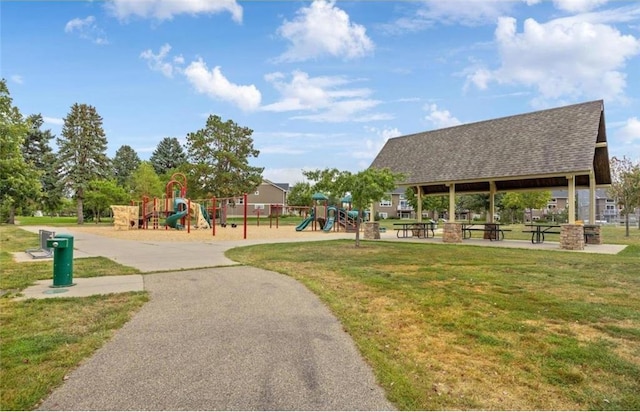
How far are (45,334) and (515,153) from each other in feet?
57.3

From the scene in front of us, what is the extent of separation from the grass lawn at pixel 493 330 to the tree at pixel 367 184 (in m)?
5.00

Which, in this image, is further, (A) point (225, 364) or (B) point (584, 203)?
(B) point (584, 203)

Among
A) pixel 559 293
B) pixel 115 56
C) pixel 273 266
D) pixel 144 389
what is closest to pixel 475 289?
pixel 559 293

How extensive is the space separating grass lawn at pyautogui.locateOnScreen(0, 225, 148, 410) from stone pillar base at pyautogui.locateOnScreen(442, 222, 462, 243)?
14074 mm

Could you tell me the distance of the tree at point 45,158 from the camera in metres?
40.5

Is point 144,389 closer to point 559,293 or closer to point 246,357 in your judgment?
point 246,357

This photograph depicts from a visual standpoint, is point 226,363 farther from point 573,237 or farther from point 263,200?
point 263,200

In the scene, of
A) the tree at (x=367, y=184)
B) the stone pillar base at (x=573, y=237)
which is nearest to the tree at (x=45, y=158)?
the tree at (x=367, y=184)

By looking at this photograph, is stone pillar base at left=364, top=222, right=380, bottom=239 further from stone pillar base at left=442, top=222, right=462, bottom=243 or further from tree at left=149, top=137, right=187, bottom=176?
tree at left=149, top=137, right=187, bottom=176

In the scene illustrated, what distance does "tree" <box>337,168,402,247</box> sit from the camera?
1420 cm

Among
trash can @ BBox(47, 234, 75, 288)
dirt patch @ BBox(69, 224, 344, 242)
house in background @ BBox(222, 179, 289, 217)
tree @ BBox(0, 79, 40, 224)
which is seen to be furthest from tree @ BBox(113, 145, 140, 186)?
trash can @ BBox(47, 234, 75, 288)

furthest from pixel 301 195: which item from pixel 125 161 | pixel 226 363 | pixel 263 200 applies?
pixel 226 363

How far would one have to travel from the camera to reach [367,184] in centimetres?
1423

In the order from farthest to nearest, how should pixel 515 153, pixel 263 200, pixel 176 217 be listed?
pixel 263 200
pixel 176 217
pixel 515 153
